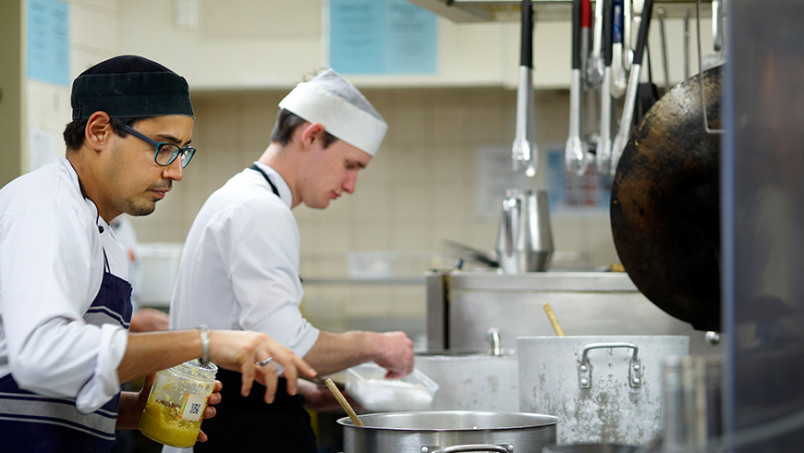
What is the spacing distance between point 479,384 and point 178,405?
657mm

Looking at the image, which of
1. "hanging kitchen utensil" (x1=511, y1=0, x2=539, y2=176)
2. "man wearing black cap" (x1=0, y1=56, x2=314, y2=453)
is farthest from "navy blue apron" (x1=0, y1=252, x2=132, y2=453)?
"hanging kitchen utensil" (x1=511, y1=0, x2=539, y2=176)

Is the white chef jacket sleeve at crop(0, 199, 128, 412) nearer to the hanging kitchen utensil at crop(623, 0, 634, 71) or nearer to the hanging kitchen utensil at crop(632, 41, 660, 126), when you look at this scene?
the hanging kitchen utensil at crop(623, 0, 634, 71)

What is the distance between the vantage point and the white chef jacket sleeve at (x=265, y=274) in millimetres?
1646

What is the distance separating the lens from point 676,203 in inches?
47.5

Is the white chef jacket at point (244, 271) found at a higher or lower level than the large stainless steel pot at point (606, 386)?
higher

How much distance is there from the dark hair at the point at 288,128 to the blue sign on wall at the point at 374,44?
7.41 feet

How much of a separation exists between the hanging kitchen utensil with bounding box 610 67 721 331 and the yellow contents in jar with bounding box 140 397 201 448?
67cm

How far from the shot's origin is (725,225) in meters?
0.81

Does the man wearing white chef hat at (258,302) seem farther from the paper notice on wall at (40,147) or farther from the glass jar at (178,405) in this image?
the paper notice on wall at (40,147)

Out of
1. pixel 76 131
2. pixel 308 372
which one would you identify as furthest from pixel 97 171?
pixel 308 372

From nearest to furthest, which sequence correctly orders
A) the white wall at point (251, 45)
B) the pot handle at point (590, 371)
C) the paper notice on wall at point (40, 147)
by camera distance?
the pot handle at point (590, 371) → the paper notice on wall at point (40, 147) → the white wall at point (251, 45)

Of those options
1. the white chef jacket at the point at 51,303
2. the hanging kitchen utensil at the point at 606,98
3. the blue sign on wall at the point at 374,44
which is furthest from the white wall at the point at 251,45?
the white chef jacket at the point at 51,303

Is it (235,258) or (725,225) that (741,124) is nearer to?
(725,225)

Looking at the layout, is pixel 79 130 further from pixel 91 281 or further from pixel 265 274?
pixel 265 274
